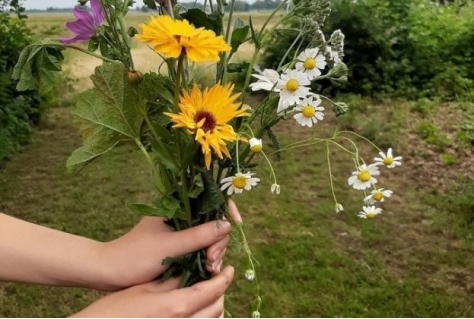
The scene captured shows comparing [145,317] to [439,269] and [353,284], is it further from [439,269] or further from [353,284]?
[439,269]

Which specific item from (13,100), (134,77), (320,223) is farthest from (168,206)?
(13,100)

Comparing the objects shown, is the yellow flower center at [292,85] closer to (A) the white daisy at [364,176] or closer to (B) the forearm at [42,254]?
(A) the white daisy at [364,176]

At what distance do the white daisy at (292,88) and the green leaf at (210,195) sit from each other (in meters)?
0.11

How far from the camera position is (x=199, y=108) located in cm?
70

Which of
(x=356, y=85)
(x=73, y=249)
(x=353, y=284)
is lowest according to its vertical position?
(x=356, y=85)

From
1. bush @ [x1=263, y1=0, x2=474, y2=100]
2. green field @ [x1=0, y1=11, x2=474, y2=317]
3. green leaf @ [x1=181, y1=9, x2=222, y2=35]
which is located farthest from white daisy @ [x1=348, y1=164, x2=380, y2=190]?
bush @ [x1=263, y1=0, x2=474, y2=100]

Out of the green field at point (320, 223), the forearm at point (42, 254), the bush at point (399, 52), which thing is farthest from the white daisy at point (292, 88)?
the bush at point (399, 52)

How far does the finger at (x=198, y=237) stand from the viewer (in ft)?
2.60

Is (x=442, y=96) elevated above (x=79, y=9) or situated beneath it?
situated beneath

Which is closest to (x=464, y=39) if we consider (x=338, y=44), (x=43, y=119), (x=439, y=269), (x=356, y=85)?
(x=356, y=85)

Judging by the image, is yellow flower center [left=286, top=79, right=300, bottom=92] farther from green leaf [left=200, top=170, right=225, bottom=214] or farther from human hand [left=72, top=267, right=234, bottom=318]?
human hand [left=72, top=267, right=234, bottom=318]

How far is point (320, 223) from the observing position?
3.73m

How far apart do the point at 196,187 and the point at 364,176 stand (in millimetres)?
195

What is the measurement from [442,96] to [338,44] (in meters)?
4.99
